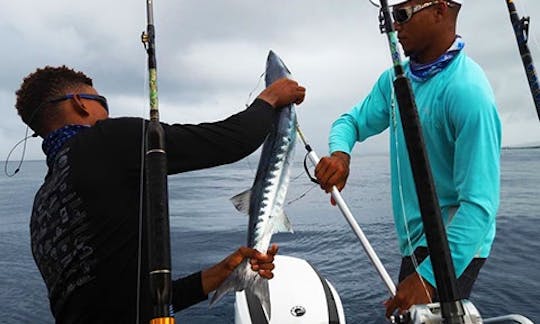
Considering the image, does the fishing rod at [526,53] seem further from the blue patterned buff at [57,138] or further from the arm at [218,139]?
the blue patterned buff at [57,138]

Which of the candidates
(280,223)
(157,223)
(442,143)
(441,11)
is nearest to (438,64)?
(441,11)

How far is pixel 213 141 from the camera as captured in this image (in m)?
2.21

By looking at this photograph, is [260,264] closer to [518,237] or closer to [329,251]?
[329,251]

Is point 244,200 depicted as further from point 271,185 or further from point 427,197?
point 427,197

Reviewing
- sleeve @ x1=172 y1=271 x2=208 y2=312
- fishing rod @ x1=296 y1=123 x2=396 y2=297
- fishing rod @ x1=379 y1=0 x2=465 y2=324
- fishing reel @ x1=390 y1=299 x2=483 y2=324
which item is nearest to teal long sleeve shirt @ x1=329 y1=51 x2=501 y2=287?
fishing rod @ x1=296 y1=123 x2=396 y2=297

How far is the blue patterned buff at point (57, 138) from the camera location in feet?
7.79

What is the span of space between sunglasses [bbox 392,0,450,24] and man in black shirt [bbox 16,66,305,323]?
3.40 ft

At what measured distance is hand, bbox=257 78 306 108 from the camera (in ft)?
7.95

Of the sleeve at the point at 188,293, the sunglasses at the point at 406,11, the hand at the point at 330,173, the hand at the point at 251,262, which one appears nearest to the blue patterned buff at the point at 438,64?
the sunglasses at the point at 406,11

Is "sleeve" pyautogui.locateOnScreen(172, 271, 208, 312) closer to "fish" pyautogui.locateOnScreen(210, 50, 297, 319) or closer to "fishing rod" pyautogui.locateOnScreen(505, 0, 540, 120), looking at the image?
"fish" pyautogui.locateOnScreen(210, 50, 297, 319)

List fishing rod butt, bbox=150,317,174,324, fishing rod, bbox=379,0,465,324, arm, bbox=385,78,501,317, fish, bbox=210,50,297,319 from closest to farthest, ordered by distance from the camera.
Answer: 1. fishing rod butt, bbox=150,317,174,324
2. fishing rod, bbox=379,0,465,324
3. arm, bbox=385,78,501,317
4. fish, bbox=210,50,297,319

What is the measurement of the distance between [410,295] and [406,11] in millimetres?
1702

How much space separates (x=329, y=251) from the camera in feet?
35.7

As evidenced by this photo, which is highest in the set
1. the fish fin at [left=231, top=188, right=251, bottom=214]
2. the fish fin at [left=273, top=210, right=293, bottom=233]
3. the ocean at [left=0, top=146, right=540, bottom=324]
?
the fish fin at [left=231, top=188, right=251, bottom=214]
